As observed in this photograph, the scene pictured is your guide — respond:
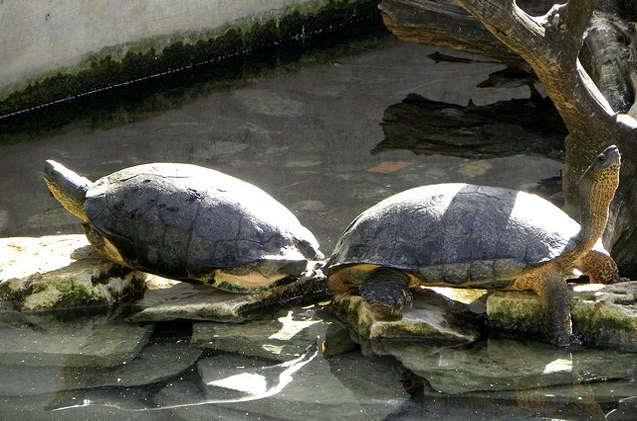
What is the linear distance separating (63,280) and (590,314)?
2569 mm

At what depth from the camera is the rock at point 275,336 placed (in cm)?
436

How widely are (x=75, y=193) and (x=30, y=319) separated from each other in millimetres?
750

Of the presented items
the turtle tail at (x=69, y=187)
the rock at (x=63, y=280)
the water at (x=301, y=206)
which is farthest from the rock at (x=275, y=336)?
the turtle tail at (x=69, y=187)

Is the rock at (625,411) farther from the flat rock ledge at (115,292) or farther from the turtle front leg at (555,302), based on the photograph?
the flat rock ledge at (115,292)

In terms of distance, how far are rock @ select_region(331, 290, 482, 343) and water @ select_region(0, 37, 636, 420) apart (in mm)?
87

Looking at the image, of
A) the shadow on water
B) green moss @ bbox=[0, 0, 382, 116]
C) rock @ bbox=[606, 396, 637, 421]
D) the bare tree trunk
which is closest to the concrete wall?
green moss @ bbox=[0, 0, 382, 116]

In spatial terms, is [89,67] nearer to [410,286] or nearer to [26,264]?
[26,264]

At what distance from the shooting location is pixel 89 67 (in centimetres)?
897

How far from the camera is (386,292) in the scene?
433 centimetres

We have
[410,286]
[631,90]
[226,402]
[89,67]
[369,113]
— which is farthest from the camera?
[89,67]

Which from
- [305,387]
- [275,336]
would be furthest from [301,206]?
[305,387]

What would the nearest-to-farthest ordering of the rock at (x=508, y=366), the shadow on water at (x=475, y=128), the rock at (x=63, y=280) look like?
1. the rock at (x=508, y=366)
2. the rock at (x=63, y=280)
3. the shadow on water at (x=475, y=128)

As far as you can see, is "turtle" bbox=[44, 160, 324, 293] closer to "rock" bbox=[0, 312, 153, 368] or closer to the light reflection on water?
"rock" bbox=[0, 312, 153, 368]

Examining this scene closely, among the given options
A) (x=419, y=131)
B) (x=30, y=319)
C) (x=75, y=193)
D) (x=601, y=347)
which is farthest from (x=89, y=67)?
(x=601, y=347)
